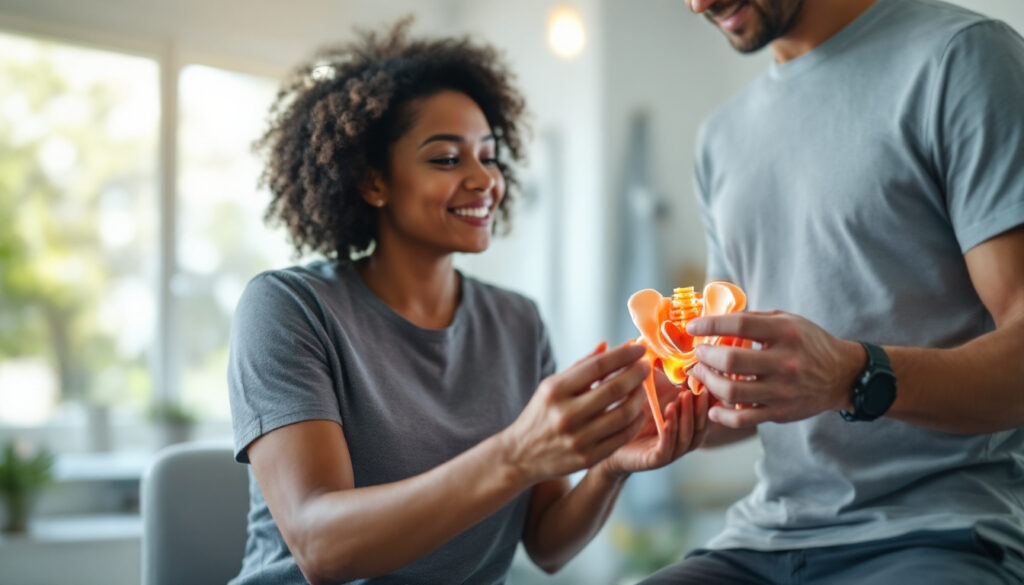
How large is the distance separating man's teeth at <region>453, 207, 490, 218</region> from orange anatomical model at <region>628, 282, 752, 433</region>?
1.84ft

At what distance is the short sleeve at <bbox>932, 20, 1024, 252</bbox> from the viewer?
1199 mm

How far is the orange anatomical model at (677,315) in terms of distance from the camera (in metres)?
1.06

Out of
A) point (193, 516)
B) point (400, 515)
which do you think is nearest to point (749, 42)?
A: point (400, 515)

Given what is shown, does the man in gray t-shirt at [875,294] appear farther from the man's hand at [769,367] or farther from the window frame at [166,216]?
the window frame at [166,216]

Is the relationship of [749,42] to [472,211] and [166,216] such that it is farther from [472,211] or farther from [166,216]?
[166,216]

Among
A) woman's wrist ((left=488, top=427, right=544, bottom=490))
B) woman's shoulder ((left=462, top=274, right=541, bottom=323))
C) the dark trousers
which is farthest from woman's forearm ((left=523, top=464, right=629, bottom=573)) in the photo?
woman's wrist ((left=488, top=427, right=544, bottom=490))

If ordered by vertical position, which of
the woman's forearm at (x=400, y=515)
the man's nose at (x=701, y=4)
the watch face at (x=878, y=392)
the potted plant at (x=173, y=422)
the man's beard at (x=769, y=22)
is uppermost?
the man's nose at (x=701, y=4)

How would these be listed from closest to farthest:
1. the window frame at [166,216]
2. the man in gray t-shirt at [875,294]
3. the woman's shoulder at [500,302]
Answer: the man in gray t-shirt at [875,294], the woman's shoulder at [500,302], the window frame at [166,216]

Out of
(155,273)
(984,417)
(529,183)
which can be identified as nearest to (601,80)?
(529,183)

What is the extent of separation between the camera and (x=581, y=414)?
880 millimetres

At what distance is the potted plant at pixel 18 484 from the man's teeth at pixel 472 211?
8.70 ft

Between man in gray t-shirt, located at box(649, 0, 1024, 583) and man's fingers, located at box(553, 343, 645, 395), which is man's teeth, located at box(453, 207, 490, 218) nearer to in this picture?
man in gray t-shirt, located at box(649, 0, 1024, 583)

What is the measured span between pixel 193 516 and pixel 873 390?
1.18 meters

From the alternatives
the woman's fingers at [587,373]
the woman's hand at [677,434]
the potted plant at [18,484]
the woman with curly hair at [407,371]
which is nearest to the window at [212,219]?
the potted plant at [18,484]
